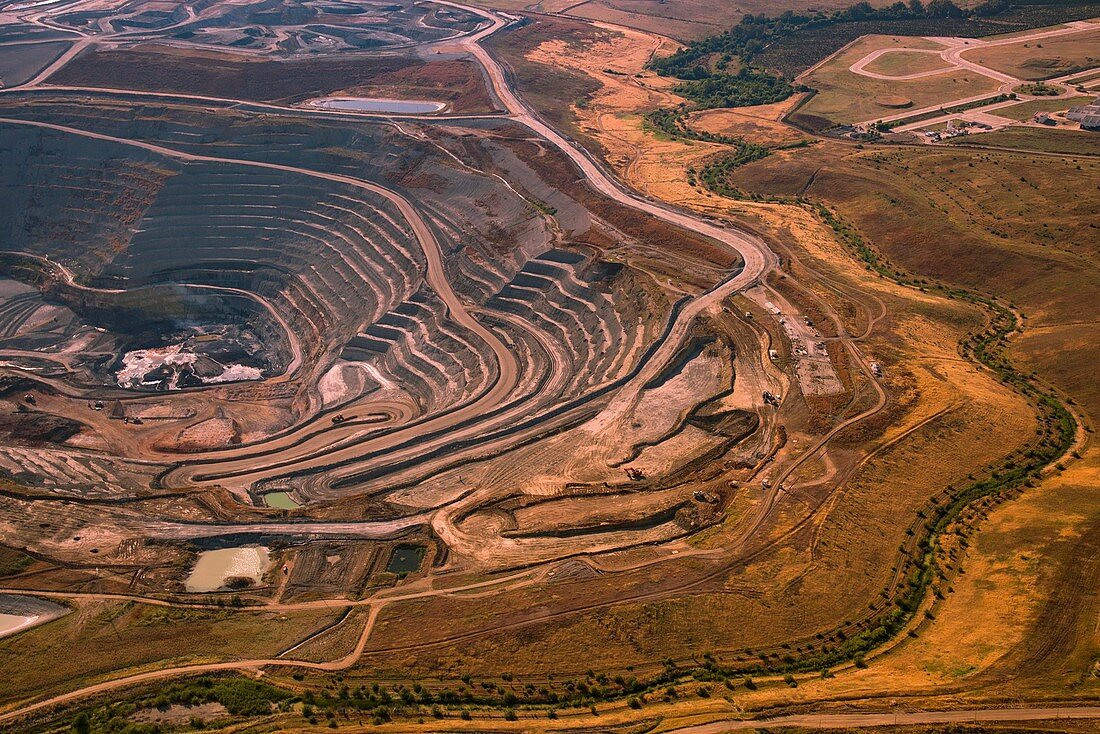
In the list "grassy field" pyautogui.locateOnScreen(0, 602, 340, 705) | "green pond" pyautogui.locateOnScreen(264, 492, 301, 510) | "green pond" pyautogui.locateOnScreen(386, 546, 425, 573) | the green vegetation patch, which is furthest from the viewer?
"green pond" pyautogui.locateOnScreen(264, 492, 301, 510)

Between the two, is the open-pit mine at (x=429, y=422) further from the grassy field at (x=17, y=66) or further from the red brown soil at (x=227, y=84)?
the grassy field at (x=17, y=66)

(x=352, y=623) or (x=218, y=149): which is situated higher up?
(x=218, y=149)

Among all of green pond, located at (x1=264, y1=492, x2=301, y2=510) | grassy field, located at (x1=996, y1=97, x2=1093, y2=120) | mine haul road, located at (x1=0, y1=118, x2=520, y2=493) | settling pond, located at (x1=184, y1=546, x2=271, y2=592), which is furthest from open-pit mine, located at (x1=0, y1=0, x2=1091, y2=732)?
grassy field, located at (x1=996, y1=97, x2=1093, y2=120)

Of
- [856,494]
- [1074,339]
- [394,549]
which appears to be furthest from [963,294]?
[394,549]

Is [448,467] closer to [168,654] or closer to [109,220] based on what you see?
[168,654]

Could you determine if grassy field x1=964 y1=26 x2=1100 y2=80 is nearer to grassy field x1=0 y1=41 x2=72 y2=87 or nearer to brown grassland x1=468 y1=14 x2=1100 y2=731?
brown grassland x1=468 y1=14 x2=1100 y2=731

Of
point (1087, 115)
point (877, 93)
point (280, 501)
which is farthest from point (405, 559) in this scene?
point (877, 93)
